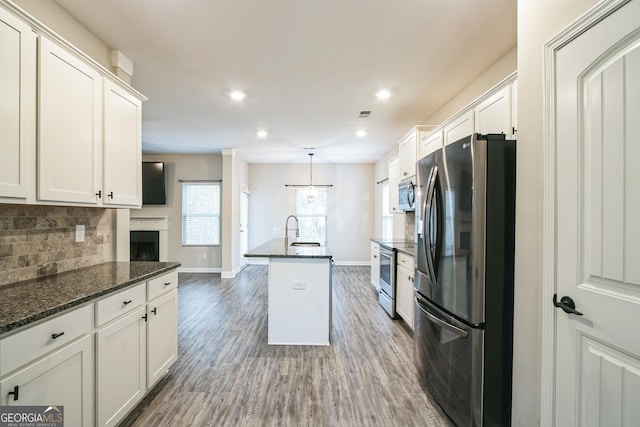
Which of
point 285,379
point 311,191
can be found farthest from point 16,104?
point 311,191

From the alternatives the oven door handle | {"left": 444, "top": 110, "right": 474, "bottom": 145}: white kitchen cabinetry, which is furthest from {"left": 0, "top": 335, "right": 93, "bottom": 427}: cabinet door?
{"left": 444, "top": 110, "right": 474, "bottom": 145}: white kitchen cabinetry

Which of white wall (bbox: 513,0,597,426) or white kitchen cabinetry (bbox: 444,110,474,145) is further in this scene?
white kitchen cabinetry (bbox: 444,110,474,145)

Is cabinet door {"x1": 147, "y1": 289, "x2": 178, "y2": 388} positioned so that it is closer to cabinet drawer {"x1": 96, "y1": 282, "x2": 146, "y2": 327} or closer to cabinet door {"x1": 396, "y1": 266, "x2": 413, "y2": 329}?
cabinet drawer {"x1": 96, "y1": 282, "x2": 146, "y2": 327}

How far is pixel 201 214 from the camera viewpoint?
21.3ft

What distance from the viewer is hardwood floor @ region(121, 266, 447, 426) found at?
1.82m

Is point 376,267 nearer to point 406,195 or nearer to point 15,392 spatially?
point 406,195

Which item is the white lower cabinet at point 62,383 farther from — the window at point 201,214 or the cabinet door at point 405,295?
the window at point 201,214

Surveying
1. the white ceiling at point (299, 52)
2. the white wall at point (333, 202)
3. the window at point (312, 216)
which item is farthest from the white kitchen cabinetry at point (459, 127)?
the window at point (312, 216)

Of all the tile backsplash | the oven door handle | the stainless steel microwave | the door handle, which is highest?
the stainless steel microwave

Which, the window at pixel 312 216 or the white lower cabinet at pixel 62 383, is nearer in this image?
the white lower cabinet at pixel 62 383

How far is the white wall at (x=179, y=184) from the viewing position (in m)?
6.40

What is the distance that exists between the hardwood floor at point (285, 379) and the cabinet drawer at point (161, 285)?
765 millimetres

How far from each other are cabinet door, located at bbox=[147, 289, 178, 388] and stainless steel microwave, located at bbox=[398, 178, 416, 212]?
2.84 meters

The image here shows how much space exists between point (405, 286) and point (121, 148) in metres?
3.12
